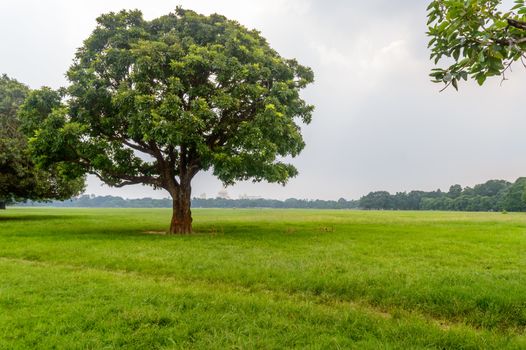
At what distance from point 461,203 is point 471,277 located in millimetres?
146402

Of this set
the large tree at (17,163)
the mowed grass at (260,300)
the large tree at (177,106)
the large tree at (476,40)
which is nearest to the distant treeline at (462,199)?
the large tree at (177,106)

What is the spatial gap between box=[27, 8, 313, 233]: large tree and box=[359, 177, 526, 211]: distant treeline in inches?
4488

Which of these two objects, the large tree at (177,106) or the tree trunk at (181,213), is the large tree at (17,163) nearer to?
the large tree at (177,106)

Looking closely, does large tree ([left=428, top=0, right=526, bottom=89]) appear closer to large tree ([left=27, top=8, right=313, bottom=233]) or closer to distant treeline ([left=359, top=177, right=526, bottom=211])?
large tree ([left=27, top=8, right=313, bottom=233])

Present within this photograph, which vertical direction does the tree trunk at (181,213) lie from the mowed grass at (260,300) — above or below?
above

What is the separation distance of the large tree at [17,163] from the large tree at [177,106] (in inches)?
426

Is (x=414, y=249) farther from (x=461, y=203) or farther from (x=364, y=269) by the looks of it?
(x=461, y=203)

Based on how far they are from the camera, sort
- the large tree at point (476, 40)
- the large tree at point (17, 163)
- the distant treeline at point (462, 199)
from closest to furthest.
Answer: the large tree at point (476, 40) < the large tree at point (17, 163) < the distant treeline at point (462, 199)

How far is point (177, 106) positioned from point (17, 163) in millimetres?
22676

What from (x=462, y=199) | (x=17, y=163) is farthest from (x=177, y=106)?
(x=462, y=199)

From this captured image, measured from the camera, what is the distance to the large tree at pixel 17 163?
1281 inches

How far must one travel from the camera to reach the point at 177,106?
19453mm

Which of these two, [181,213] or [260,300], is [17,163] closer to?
[181,213]

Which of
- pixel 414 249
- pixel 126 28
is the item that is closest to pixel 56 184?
pixel 126 28
